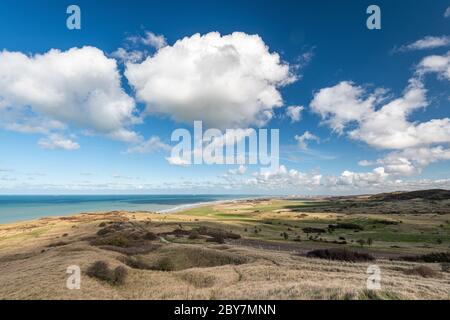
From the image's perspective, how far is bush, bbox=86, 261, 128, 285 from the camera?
1889 cm

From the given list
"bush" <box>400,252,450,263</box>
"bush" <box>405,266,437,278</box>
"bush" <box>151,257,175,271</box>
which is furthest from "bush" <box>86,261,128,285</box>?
"bush" <box>400,252,450,263</box>

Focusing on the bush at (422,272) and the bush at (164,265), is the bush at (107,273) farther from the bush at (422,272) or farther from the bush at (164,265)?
the bush at (422,272)

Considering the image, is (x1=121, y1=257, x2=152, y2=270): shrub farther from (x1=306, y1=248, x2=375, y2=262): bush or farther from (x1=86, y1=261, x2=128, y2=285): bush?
(x1=306, y1=248, x2=375, y2=262): bush

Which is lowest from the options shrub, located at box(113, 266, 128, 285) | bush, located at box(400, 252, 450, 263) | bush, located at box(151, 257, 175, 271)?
bush, located at box(400, 252, 450, 263)

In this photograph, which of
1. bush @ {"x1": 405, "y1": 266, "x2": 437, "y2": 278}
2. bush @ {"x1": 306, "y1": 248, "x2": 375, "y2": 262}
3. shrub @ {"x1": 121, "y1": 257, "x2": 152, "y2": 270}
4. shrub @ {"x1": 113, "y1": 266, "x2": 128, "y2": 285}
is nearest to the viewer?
shrub @ {"x1": 113, "y1": 266, "x2": 128, "y2": 285}

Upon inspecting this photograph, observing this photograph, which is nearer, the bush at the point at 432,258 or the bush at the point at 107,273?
the bush at the point at 107,273

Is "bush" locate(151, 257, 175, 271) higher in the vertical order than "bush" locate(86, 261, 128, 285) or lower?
lower

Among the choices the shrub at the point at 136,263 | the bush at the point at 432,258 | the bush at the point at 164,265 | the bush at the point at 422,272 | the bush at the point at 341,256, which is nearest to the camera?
the bush at the point at 422,272

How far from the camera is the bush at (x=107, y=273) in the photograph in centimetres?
1889

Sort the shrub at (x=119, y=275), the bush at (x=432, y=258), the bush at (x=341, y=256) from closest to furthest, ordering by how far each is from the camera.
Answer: the shrub at (x=119, y=275) → the bush at (x=341, y=256) → the bush at (x=432, y=258)

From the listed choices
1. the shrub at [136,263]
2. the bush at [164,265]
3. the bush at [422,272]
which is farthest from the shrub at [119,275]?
the bush at [422,272]

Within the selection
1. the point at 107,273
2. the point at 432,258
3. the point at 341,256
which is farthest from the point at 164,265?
the point at 432,258
